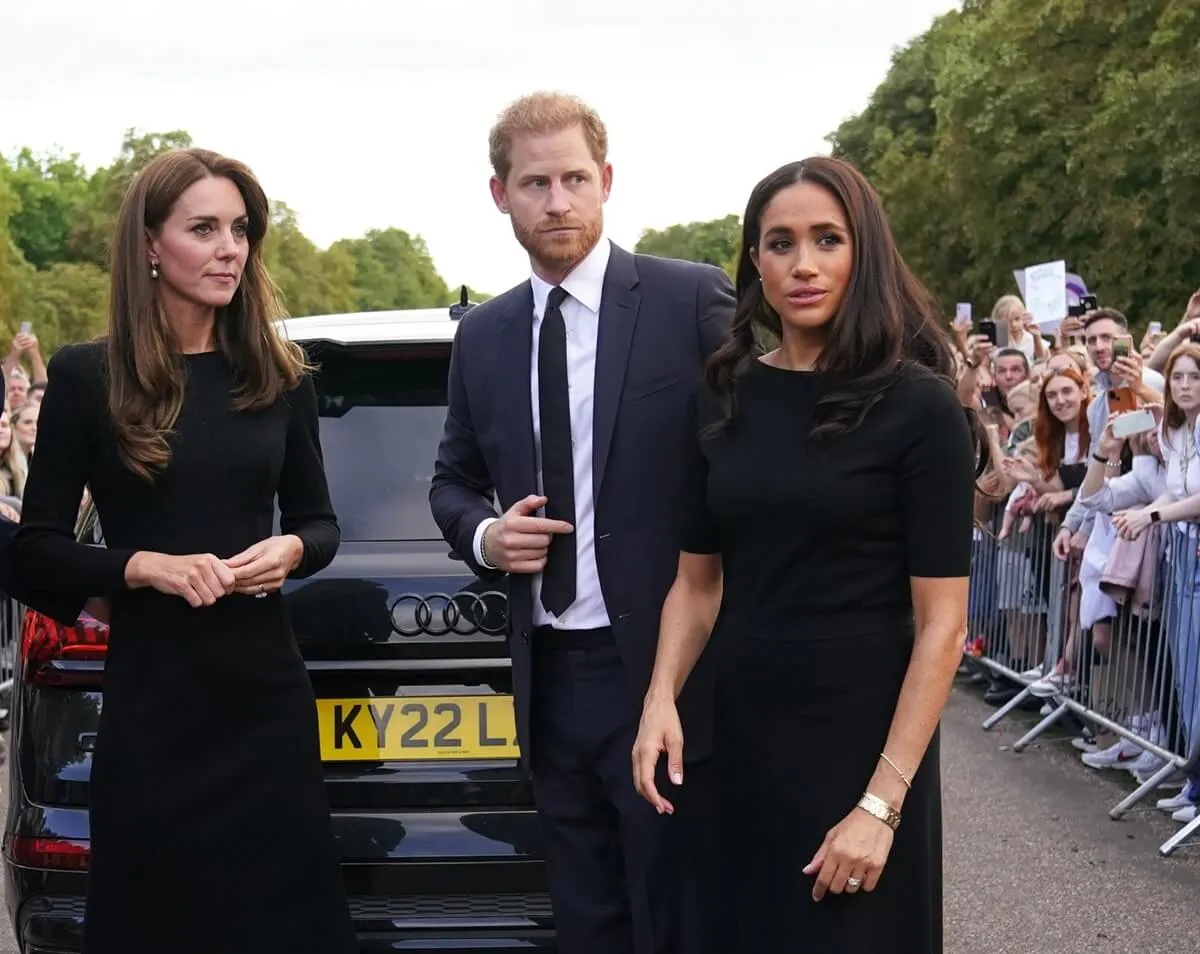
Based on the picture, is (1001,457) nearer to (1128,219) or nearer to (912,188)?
(1128,219)

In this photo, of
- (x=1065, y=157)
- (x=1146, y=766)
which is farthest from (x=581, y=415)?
(x=1065, y=157)

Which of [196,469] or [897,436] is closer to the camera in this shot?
[897,436]

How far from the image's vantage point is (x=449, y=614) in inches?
172

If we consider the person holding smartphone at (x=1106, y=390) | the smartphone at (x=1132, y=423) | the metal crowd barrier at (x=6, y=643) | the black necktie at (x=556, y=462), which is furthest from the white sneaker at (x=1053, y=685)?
the black necktie at (x=556, y=462)

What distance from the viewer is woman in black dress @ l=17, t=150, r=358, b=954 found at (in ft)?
11.9

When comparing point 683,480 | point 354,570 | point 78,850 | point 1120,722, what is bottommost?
point 1120,722

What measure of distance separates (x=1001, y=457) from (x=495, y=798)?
7052mm

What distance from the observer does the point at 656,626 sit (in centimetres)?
372

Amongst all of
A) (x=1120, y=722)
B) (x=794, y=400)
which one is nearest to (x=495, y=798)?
(x=794, y=400)

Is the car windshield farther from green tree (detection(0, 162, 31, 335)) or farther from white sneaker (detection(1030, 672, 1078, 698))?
green tree (detection(0, 162, 31, 335))

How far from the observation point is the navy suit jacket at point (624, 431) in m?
3.71

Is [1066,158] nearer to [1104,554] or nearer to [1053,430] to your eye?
[1053,430]

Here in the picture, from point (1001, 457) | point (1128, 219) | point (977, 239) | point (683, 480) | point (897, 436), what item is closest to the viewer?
point (897, 436)

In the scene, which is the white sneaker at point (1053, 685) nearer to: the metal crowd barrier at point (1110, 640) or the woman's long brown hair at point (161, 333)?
the metal crowd barrier at point (1110, 640)
